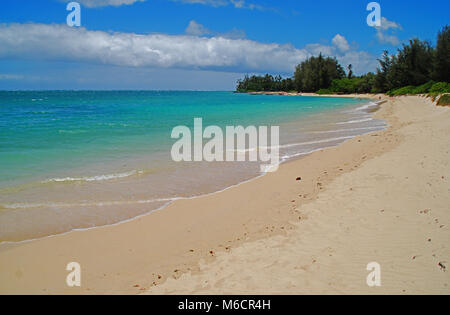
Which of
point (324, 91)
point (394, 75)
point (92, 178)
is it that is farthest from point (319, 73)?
point (92, 178)

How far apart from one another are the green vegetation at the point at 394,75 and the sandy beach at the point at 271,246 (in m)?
47.1

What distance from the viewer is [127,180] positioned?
983cm

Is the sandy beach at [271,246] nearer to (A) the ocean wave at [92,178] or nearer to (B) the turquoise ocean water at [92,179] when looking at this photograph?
(B) the turquoise ocean water at [92,179]

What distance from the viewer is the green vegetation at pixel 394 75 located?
6462cm

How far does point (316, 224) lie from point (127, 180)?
622 cm

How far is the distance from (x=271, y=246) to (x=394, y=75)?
328 feet

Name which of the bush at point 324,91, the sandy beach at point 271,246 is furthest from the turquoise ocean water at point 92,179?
the bush at point 324,91

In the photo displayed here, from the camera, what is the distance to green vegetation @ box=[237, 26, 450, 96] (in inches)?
2544

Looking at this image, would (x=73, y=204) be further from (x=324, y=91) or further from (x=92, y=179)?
(x=324, y=91)

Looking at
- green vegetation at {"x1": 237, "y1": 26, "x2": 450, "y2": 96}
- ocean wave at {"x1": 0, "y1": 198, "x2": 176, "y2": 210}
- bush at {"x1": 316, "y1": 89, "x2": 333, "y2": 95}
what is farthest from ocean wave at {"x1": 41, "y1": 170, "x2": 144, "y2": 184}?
bush at {"x1": 316, "y1": 89, "x2": 333, "y2": 95}

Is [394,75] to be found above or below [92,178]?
above

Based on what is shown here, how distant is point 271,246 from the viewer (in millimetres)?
5203

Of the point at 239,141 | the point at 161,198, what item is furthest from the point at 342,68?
the point at 161,198
